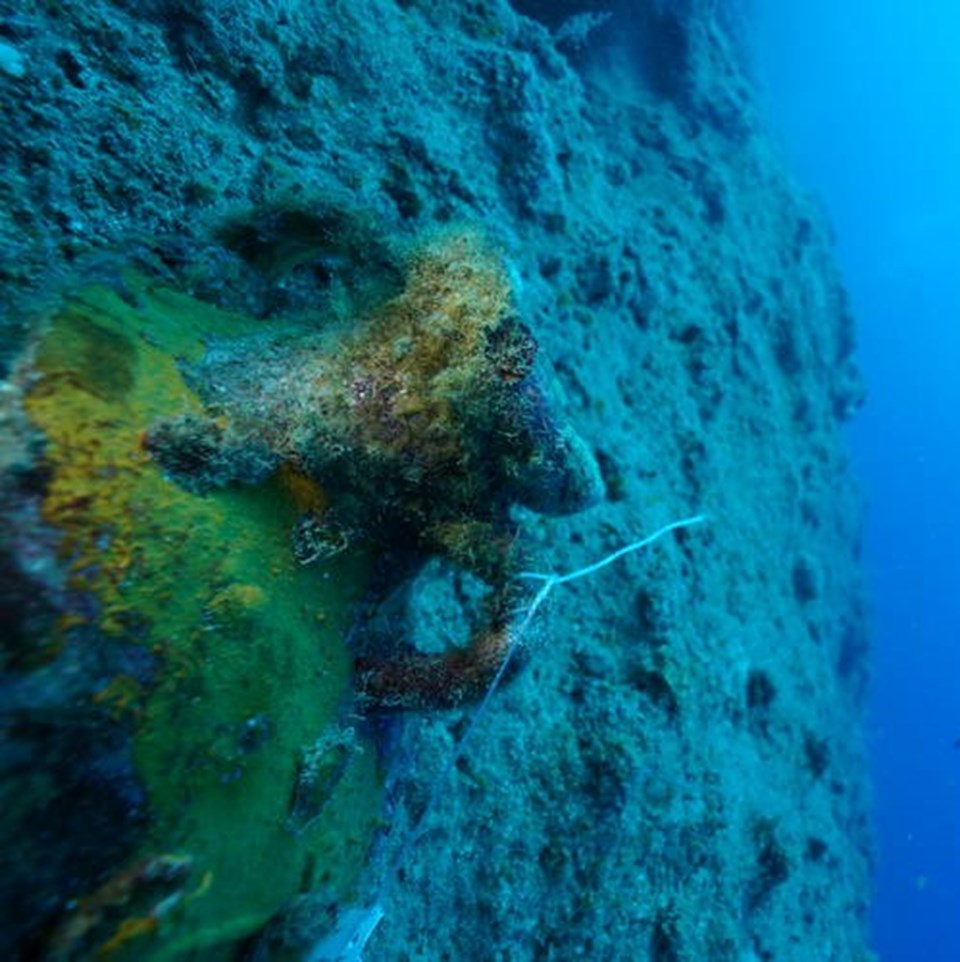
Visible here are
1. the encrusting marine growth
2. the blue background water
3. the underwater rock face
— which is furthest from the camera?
the blue background water

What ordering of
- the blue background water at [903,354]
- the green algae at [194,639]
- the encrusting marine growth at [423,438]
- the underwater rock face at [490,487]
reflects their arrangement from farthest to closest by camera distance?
the blue background water at [903,354], the encrusting marine growth at [423,438], the underwater rock face at [490,487], the green algae at [194,639]

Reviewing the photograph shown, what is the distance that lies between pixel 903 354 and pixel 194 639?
190 feet

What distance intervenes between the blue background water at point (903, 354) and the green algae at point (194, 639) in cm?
1720

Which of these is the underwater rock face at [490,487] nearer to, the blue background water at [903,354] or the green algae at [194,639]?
the green algae at [194,639]

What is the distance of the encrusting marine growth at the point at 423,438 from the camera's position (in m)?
1.83

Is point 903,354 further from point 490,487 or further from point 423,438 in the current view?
point 423,438

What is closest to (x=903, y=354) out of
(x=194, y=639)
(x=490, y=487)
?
(x=490, y=487)

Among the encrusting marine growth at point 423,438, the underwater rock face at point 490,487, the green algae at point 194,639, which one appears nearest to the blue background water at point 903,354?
the underwater rock face at point 490,487

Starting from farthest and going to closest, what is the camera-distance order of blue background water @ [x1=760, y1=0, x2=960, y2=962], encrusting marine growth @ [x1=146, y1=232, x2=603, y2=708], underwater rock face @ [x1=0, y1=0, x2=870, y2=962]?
blue background water @ [x1=760, y1=0, x2=960, y2=962] < encrusting marine growth @ [x1=146, y1=232, x2=603, y2=708] < underwater rock face @ [x1=0, y1=0, x2=870, y2=962]

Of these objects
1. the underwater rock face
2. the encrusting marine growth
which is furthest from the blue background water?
the encrusting marine growth

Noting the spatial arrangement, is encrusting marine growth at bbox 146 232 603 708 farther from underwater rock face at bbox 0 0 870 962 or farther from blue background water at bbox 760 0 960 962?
blue background water at bbox 760 0 960 962

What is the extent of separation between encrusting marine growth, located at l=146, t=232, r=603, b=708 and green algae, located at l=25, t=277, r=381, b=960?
88mm

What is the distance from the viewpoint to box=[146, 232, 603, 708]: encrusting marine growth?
1.83 m

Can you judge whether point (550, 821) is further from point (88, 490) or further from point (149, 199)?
point (149, 199)
